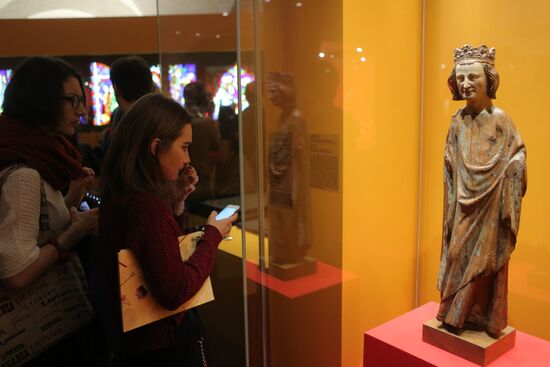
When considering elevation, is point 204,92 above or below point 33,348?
above

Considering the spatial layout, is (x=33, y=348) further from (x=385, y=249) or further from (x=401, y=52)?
(x=401, y=52)

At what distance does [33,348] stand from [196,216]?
4.02 ft

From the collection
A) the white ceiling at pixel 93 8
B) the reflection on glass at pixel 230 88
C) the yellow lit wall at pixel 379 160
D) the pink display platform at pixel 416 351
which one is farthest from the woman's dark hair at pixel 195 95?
the pink display platform at pixel 416 351

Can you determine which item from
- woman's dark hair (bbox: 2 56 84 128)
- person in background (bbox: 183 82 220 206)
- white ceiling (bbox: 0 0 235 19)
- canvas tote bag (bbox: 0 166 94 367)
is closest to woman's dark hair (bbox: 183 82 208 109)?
person in background (bbox: 183 82 220 206)

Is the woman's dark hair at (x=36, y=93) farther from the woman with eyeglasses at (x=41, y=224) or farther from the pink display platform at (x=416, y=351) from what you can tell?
the pink display platform at (x=416, y=351)

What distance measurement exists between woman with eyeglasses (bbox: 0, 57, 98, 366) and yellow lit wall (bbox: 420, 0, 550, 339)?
2033 mm

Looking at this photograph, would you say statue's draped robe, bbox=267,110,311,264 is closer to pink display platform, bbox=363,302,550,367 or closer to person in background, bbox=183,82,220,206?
person in background, bbox=183,82,220,206

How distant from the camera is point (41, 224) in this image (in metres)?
1.63

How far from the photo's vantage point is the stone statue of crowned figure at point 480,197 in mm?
1995

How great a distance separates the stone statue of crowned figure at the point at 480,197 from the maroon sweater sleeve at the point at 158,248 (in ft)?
3.87

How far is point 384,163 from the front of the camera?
2992 mm

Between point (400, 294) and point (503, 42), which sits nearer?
point (503, 42)

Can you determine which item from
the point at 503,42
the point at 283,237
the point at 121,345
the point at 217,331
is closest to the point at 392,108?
the point at 503,42

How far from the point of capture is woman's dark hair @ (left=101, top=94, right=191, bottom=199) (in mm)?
1558
